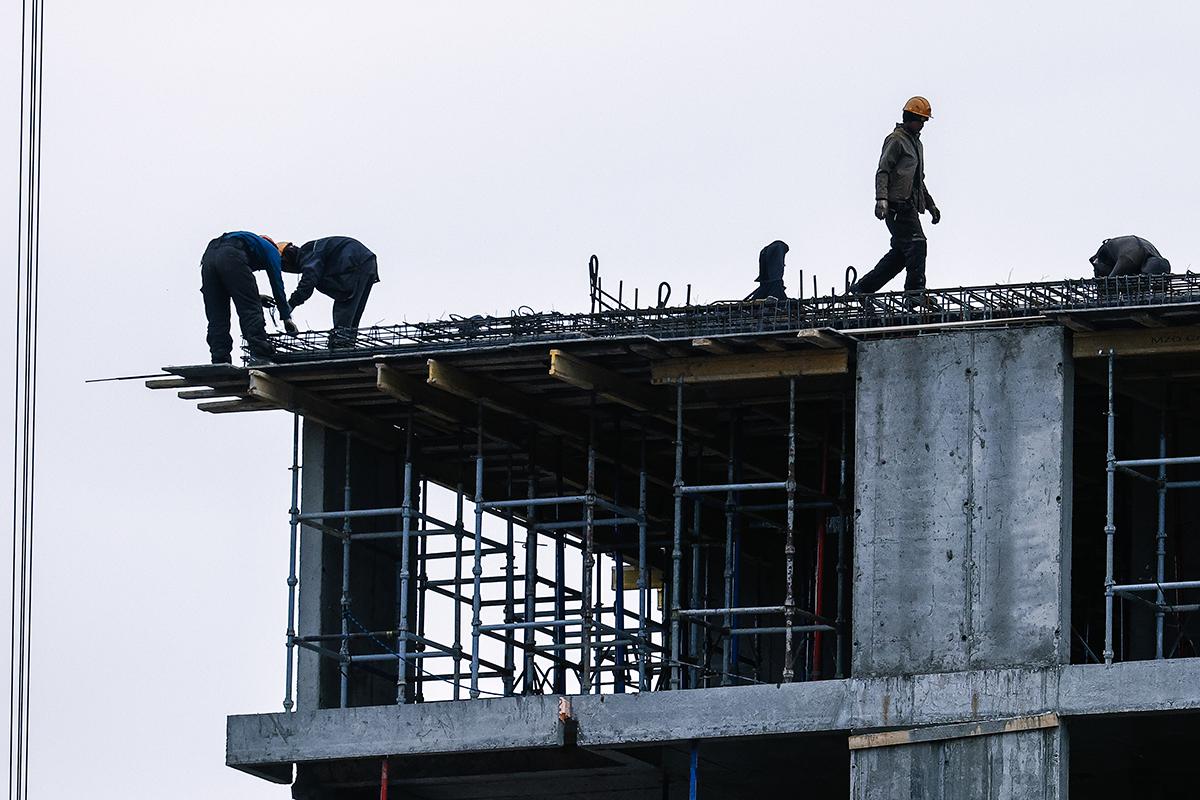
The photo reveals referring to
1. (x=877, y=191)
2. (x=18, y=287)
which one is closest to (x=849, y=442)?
(x=877, y=191)

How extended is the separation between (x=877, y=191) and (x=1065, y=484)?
472cm

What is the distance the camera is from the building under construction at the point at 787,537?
104ft

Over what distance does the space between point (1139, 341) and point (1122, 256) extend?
5.85ft

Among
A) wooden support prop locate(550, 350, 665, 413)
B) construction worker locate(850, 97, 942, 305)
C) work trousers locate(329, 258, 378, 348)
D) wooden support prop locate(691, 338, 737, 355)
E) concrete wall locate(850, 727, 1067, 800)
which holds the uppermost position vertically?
construction worker locate(850, 97, 942, 305)

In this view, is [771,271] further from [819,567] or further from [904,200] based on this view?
[819,567]

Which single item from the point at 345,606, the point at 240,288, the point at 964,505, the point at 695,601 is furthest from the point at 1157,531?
the point at 240,288

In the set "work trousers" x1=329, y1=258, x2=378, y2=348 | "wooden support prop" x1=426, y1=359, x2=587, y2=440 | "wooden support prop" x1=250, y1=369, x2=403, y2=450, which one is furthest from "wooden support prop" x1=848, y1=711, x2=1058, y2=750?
"work trousers" x1=329, y1=258, x2=378, y2=348

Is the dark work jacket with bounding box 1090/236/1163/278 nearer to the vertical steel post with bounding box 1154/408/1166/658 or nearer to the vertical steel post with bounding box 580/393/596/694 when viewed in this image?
the vertical steel post with bounding box 1154/408/1166/658

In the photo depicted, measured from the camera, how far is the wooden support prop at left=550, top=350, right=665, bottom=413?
33.7 meters

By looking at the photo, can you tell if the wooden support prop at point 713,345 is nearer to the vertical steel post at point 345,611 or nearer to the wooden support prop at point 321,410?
the vertical steel post at point 345,611

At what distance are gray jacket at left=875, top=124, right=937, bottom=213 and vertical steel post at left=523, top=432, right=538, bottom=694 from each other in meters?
5.26

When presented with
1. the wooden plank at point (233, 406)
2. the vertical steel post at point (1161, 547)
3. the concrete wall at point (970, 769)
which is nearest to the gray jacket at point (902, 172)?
the vertical steel post at point (1161, 547)

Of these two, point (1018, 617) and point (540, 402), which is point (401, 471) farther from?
point (1018, 617)

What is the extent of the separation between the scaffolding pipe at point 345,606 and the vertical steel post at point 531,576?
206 cm
